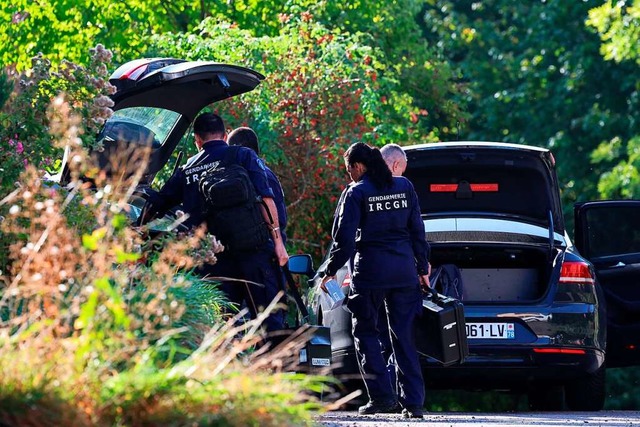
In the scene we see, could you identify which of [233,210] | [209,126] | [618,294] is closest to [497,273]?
[618,294]

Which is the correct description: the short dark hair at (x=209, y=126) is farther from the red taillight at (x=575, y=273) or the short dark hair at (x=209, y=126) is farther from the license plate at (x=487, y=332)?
the red taillight at (x=575, y=273)

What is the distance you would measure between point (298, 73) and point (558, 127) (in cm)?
1755

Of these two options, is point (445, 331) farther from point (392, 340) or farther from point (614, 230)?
point (614, 230)

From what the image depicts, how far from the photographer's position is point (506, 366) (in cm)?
1148

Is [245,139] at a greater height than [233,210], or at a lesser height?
greater

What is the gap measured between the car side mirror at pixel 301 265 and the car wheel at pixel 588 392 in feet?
6.88

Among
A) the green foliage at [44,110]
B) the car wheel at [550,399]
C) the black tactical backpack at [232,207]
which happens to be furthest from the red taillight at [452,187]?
the green foliage at [44,110]

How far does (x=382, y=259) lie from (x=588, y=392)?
7.72 ft

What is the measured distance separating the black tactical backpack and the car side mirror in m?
0.52

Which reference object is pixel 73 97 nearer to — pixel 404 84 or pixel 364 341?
pixel 364 341

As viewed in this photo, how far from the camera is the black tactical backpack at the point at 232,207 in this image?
1062cm

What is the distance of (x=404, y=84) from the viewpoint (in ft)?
100

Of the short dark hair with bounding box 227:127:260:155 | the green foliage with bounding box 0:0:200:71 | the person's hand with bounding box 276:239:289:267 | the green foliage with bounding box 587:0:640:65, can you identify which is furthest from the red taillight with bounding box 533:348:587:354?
the green foliage with bounding box 587:0:640:65

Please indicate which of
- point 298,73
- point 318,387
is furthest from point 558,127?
point 318,387
